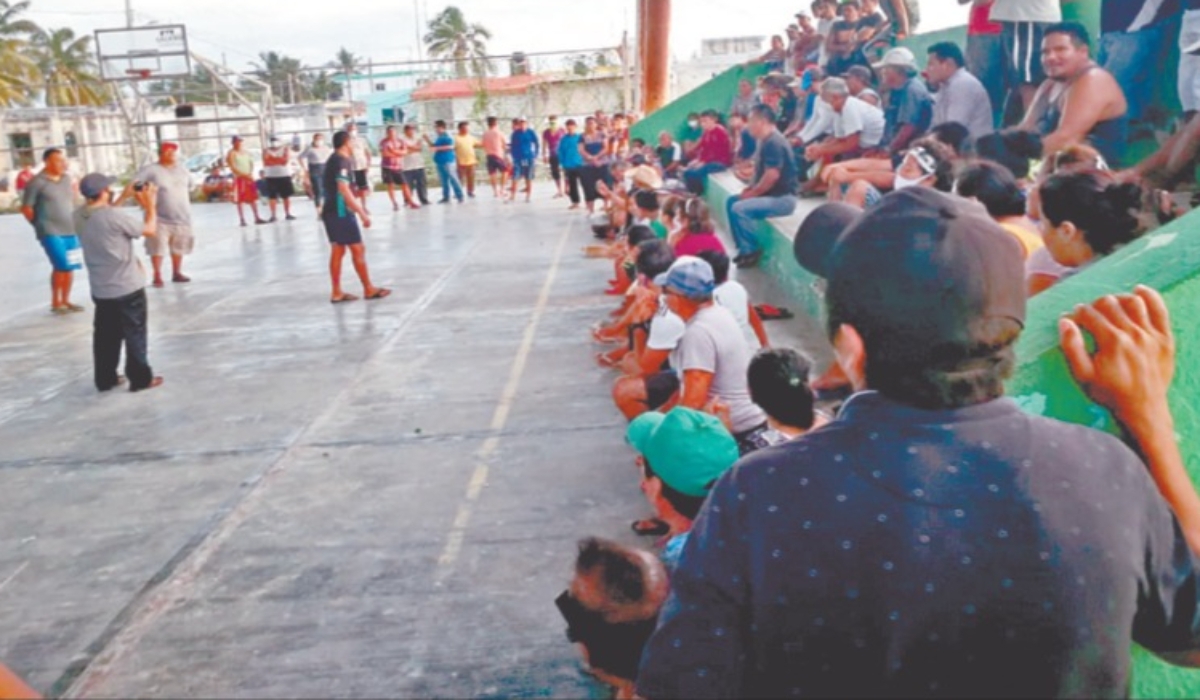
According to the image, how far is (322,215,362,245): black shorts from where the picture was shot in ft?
34.1

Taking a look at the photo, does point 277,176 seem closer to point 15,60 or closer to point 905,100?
point 905,100

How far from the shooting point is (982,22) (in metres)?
8.25

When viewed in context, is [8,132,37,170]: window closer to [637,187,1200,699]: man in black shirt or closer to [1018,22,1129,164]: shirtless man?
[1018,22,1129,164]: shirtless man

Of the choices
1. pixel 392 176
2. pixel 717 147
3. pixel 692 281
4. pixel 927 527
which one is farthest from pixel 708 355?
pixel 392 176

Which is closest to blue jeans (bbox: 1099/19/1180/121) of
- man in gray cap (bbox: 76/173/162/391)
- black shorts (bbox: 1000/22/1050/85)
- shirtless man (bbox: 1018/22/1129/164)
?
shirtless man (bbox: 1018/22/1129/164)

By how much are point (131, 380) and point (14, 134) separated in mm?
40290

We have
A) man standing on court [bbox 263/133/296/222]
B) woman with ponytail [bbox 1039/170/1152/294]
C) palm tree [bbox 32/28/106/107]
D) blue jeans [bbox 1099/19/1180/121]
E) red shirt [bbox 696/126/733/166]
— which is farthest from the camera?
palm tree [bbox 32/28/106/107]

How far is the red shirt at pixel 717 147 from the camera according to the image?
46.9 feet

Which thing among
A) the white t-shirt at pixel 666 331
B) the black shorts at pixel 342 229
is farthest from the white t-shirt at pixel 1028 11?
the black shorts at pixel 342 229

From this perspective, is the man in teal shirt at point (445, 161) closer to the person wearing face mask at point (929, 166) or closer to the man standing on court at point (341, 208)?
the man standing on court at point (341, 208)

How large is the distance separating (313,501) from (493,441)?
1164mm

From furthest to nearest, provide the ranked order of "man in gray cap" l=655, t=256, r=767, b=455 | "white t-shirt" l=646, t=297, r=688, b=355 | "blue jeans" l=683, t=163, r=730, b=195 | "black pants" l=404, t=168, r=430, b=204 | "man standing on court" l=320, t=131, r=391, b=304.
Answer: "black pants" l=404, t=168, r=430, b=204
"blue jeans" l=683, t=163, r=730, b=195
"man standing on court" l=320, t=131, r=391, b=304
"white t-shirt" l=646, t=297, r=688, b=355
"man in gray cap" l=655, t=256, r=767, b=455

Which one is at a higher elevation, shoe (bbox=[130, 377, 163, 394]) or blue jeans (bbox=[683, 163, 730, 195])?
blue jeans (bbox=[683, 163, 730, 195])

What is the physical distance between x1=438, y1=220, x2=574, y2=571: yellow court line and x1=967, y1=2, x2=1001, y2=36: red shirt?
4.31 meters
